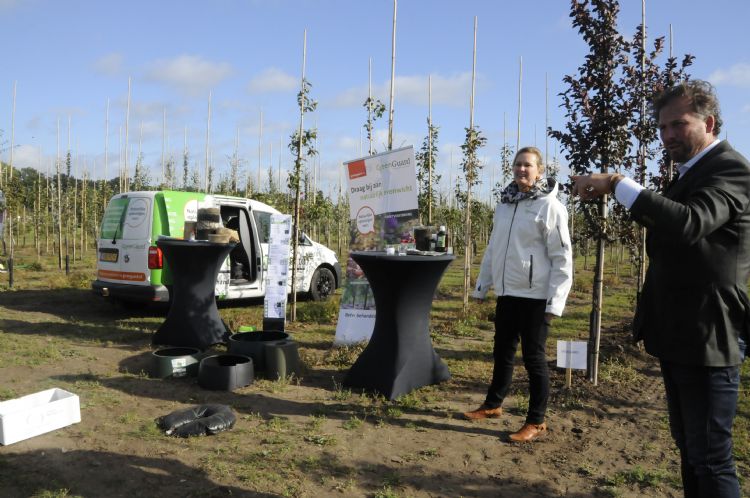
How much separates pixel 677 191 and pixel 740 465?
228cm

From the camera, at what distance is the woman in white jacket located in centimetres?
350

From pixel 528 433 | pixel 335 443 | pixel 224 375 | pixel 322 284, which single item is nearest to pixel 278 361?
pixel 224 375

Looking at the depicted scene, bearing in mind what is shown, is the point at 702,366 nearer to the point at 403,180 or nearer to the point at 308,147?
the point at 403,180

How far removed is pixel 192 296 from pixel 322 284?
423cm

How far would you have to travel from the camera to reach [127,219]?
7520 mm

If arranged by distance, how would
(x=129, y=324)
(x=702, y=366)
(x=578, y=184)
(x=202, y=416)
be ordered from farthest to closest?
(x=129, y=324), (x=202, y=416), (x=578, y=184), (x=702, y=366)

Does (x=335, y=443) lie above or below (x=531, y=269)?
below

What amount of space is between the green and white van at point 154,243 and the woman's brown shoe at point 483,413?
4.41 m

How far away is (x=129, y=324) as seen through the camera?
7.32 meters

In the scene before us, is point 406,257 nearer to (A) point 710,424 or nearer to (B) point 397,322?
(B) point 397,322

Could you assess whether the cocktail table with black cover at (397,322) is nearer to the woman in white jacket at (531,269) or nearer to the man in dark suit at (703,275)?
the woman in white jacket at (531,269)

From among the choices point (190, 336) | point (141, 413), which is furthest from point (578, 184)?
point (190, 336)

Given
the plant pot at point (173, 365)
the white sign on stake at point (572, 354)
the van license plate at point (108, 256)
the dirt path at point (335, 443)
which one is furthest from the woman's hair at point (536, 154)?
the van license plate at point (108, 256)

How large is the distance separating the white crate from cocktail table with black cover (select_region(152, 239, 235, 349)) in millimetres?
2003
